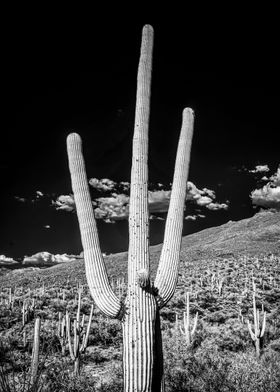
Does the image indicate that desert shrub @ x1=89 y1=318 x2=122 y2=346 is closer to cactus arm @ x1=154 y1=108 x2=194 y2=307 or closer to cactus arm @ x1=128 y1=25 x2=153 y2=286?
cactus arm @ x1=154 y1=108 x2=194 y2=307

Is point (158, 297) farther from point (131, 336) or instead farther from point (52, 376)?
point (52, 376)

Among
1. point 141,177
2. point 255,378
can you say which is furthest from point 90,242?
point 255,378

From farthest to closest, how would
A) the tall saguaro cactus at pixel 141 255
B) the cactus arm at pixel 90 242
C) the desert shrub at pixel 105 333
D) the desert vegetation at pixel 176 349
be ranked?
the desert shrub at pixel 105 333 → the desert vegetation at pixel 176 349 → the cactus arm at pixel 90 242 → the tall saguaro cactus at pixel 141 255

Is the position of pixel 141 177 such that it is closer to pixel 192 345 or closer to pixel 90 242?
pixel 90 242

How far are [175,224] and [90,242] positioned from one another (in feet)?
4.01

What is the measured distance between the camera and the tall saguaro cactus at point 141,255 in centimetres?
355

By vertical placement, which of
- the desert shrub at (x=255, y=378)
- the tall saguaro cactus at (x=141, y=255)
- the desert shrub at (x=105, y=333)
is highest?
the tall saguaro cactus at (x=141, y=255)

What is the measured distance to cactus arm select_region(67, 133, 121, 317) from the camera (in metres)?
3.91

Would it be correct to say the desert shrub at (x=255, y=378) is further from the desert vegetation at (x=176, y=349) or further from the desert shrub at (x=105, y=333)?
the desert shrub at (x=105, y=333)

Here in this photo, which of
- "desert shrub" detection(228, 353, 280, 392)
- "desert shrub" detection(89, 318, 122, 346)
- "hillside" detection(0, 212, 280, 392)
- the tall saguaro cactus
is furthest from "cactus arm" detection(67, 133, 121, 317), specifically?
"desert shrub" detection(89, 318, 122, 346)

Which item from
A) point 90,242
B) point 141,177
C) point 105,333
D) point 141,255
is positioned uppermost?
point 141,177

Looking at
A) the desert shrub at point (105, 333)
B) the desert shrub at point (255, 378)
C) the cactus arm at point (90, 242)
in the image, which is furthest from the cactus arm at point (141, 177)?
the desert shrub at point (105, 333)

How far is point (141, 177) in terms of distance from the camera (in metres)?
4.26

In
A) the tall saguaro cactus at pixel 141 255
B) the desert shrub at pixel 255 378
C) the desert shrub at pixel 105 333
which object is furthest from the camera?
the desert shrub at pixel 105 333
